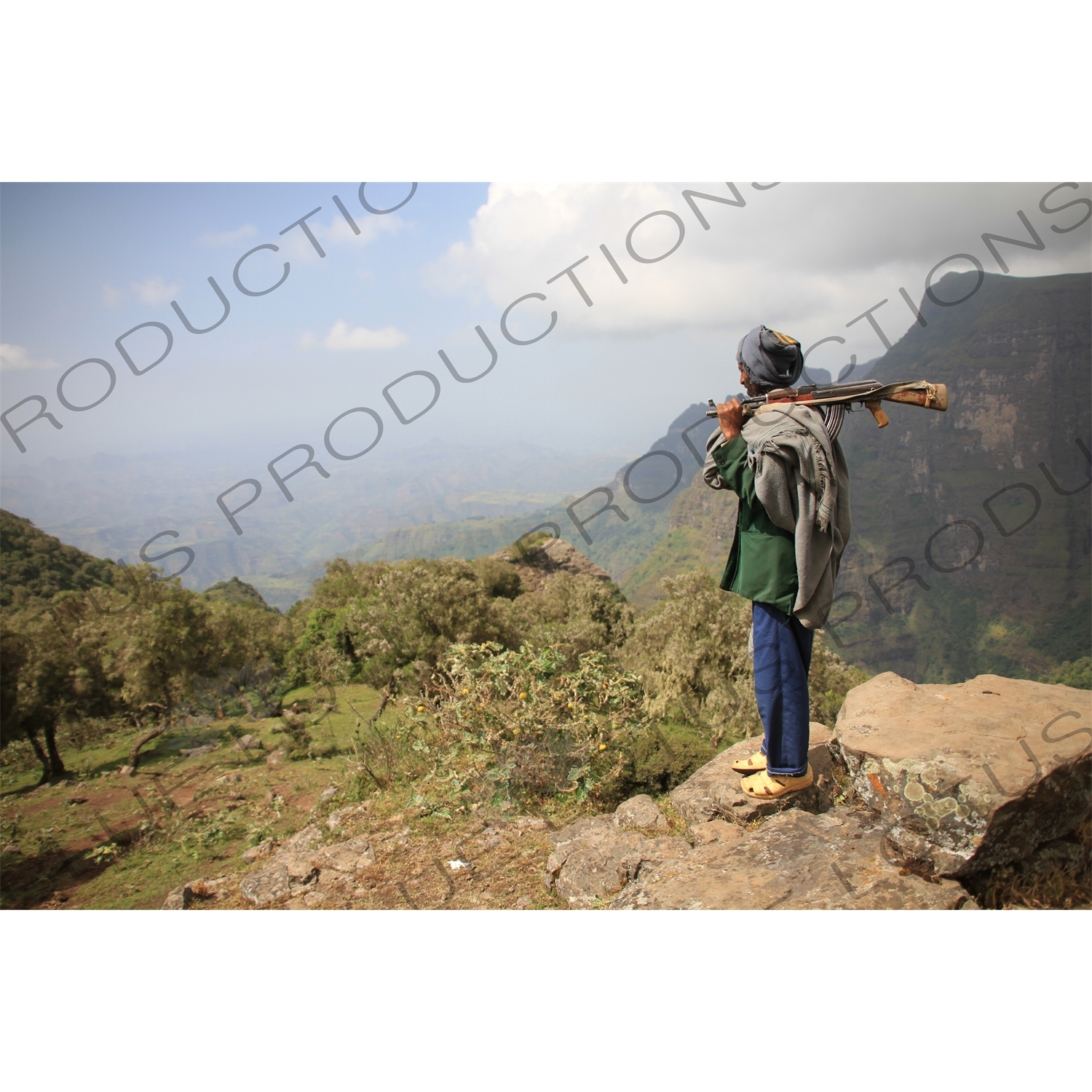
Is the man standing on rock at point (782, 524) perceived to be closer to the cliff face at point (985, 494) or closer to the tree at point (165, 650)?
the tree at point (165, 650)

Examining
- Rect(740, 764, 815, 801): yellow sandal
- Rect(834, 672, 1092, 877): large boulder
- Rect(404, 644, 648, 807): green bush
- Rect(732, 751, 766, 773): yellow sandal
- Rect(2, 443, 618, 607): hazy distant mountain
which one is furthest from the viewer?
Rect(2, 443, 618, 607): hazy distant mountain

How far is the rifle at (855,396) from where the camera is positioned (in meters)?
2.38

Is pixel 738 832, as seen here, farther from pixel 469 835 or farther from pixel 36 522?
pixel 36 522

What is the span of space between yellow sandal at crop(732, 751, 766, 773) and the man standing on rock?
5.4 inches

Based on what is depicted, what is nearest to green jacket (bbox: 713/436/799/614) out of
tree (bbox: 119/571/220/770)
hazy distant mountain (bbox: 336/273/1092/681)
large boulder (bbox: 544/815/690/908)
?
large boulder (bbox: 544/815/690/908)

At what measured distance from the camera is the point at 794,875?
2.32 metres

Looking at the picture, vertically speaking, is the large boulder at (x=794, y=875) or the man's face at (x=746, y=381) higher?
the man's face at (x=746, y=381)

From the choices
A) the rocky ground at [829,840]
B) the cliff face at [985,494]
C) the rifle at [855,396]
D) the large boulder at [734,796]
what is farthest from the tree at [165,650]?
the cliff face at [985,494]

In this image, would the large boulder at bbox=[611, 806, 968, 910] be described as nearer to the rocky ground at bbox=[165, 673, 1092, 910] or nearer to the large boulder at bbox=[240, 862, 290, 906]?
the rocky ground at bbox=[165, 673, 1092, 910]

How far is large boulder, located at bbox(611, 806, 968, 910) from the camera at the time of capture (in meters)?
2.16

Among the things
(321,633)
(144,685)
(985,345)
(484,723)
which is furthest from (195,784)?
(985,345)

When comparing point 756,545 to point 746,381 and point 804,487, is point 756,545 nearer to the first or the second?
point 804,487

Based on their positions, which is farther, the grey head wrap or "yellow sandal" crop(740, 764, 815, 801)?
"yellow sandal" crop(740, 764, 815, 801)

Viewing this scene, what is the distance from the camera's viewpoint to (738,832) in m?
2.75
